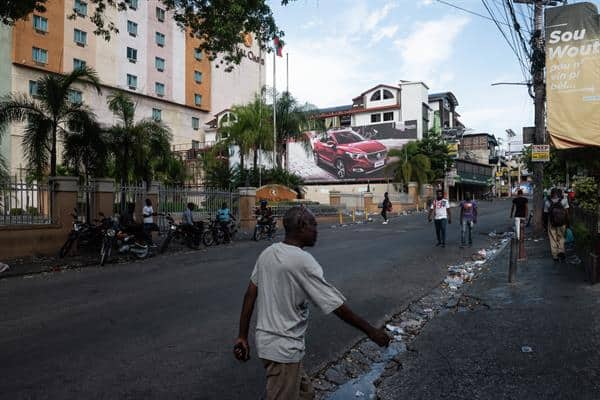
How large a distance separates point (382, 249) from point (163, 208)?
9638 millimetres

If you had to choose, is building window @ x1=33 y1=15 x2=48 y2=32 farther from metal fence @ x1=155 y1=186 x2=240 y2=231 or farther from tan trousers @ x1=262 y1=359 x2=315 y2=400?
tan trousers @ x1=262 y1=359 x2=315 y2=400

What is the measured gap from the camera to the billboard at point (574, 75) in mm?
9195

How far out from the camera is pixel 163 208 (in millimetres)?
19328

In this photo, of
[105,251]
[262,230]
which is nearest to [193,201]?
[262,230]

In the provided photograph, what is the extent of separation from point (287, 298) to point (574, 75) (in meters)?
9.33

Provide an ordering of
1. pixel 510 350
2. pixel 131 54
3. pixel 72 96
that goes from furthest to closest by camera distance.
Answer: pixel 131 54
pixel 72 96
pixel 510 350

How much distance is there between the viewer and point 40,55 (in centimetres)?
3741

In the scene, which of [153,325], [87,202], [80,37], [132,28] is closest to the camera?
[153,325]

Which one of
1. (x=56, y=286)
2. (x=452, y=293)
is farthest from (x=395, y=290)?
(x=56, y=286)

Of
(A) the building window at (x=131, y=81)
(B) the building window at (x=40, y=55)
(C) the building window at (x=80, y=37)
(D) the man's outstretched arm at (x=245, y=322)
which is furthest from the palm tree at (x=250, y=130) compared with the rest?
(D) the man's outstretched arm at (x=245, y=322)

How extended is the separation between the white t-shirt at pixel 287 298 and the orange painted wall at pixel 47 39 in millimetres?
39013

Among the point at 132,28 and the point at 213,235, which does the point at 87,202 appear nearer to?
the point at 213,235

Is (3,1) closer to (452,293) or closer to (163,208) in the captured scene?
(163,208)

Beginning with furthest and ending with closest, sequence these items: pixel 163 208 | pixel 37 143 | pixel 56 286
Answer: pixel 163 208, pixel 37 143, pixel 56 286
